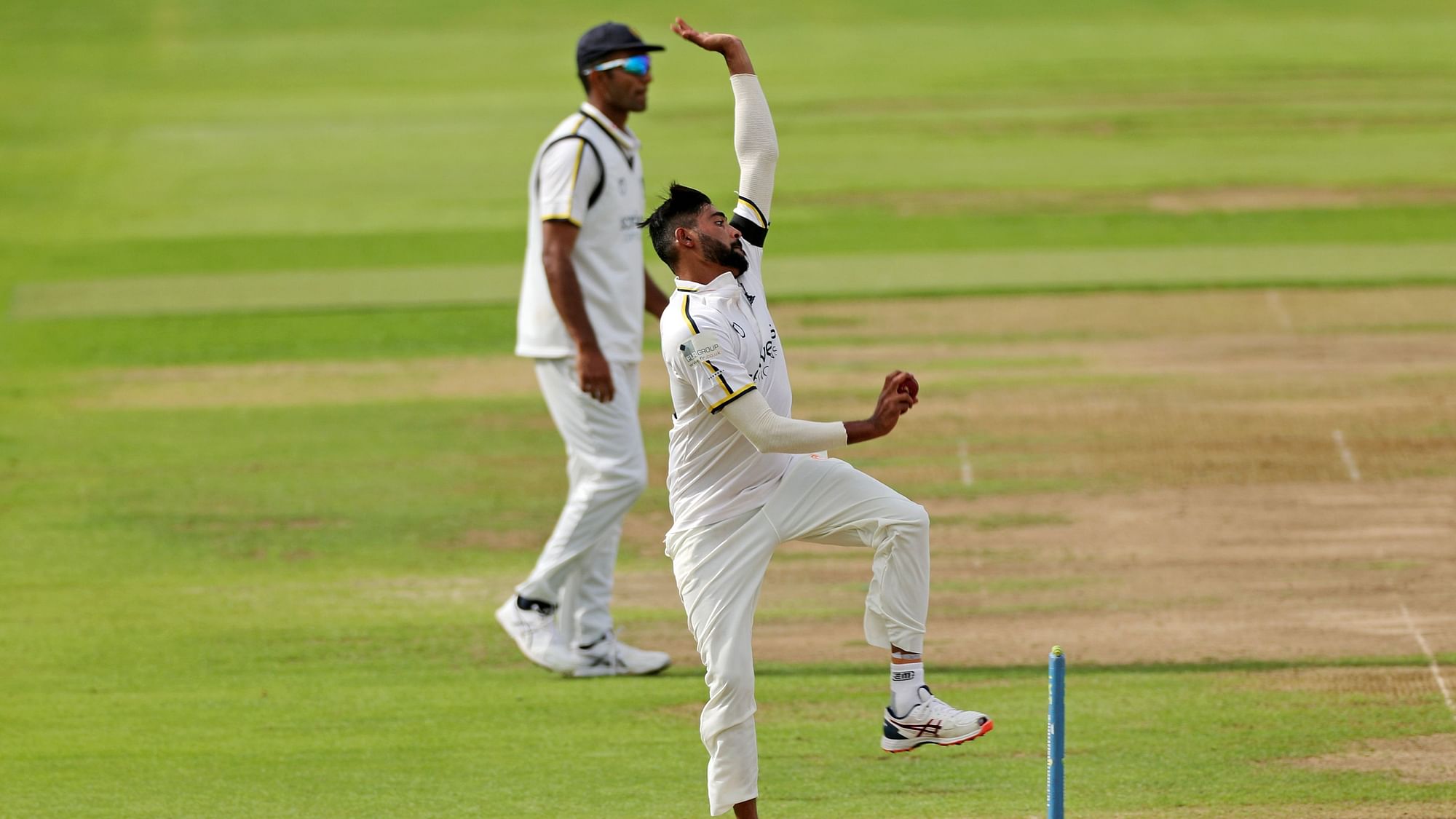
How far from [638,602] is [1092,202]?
11.0 metres

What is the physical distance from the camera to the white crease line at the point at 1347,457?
446 inches

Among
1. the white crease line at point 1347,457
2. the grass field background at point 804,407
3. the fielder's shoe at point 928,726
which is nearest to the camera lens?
the fielder's shoe at point 928,726

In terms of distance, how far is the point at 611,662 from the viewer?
8.58m

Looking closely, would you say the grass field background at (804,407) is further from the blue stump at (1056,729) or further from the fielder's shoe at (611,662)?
the blue stump at (1056,729)

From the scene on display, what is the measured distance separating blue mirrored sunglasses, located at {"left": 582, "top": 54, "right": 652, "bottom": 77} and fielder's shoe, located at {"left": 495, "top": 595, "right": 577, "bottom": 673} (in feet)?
8.40

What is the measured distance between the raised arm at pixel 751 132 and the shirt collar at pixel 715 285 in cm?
51

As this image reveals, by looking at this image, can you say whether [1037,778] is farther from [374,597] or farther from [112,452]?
[112,452]

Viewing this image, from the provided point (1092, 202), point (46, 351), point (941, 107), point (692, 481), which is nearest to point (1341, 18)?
point (941, 107)

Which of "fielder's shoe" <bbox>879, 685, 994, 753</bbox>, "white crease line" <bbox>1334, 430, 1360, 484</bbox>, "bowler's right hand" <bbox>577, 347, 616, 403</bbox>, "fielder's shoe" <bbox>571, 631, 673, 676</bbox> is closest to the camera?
"fielder's shoe" <bbox>879, 685, 994, 753</bbox>

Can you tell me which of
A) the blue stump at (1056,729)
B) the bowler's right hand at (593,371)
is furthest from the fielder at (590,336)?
the blue stump at (1056,729)

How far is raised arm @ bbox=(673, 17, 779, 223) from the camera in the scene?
6.56m

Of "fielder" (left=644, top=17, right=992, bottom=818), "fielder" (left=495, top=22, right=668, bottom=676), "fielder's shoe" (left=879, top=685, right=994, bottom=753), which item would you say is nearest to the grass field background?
"fielder" (left=495, top=22, right=668, bottom=676)

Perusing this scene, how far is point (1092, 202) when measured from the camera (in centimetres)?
1927

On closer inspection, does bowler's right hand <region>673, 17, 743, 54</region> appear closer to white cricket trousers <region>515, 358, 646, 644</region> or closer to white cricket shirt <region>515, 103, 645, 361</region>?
white cricket shirt <region>515, 103, 645, 361</region>
